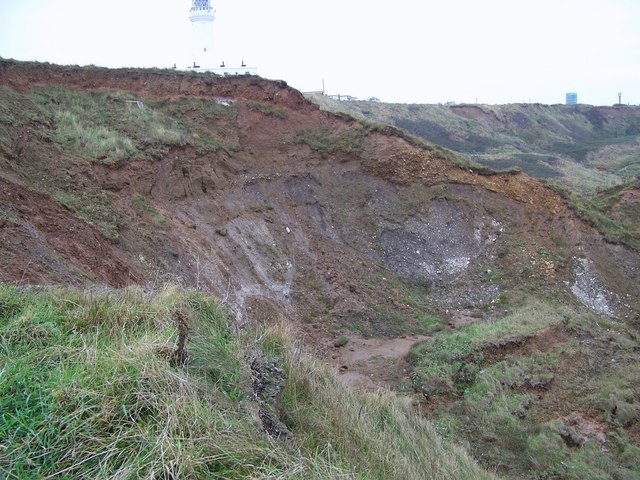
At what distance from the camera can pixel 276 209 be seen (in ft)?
59.3

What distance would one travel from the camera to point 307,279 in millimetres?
16219

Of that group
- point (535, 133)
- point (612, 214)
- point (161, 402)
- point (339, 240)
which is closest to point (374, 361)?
point (339, 240)

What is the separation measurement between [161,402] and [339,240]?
1471 cm

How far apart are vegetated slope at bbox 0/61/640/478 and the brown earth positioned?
59mm

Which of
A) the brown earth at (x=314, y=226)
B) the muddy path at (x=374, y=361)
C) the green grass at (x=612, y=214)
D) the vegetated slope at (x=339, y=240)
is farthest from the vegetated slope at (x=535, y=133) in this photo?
the muddy path at (x=374, y=361)

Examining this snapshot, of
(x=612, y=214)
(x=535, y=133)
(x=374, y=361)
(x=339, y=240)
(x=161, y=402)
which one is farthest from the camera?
(x=535, y=133)

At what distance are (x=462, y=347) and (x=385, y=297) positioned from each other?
3.95m

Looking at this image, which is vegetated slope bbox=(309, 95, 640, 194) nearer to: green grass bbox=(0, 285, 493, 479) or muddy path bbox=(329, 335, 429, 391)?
muddy path bbox=(329, 335, 429, 391)

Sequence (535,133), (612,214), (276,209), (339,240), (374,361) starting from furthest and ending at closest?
(535,133), (612,214), (339,240), (276,209), (374,361)

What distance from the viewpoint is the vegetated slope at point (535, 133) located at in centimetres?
4369

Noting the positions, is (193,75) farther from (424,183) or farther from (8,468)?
(8,468)

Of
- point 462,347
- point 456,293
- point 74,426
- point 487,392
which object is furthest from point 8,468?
point 456,293

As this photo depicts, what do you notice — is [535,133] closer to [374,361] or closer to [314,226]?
[314,226]

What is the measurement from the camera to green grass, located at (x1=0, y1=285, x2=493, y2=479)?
3.24 m
